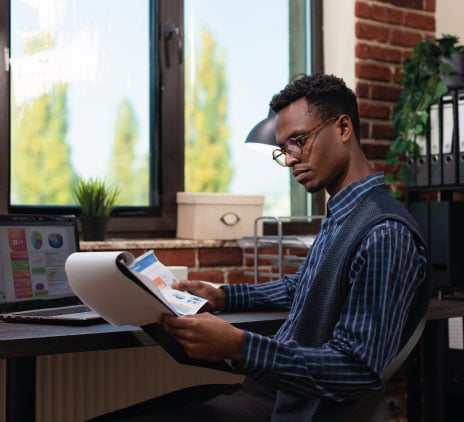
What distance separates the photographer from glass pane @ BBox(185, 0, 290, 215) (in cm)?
294

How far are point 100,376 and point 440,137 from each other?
60.2 inches

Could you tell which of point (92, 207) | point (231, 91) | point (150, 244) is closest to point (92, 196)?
point (92, 207)

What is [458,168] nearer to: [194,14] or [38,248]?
[194,14]

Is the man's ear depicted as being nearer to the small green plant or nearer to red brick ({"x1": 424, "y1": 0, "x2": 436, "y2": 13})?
the small green plant

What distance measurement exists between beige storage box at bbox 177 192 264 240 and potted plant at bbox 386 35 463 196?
0.61m

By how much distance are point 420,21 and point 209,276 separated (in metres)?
1.45

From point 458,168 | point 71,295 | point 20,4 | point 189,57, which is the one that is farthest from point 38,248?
point 458,168

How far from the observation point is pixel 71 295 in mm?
1904

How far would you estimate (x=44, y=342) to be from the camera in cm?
139

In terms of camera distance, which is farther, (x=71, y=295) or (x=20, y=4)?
(x=20, y=4)

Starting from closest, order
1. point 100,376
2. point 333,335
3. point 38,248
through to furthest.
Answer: point 333,335, point 38,248, point 100,376

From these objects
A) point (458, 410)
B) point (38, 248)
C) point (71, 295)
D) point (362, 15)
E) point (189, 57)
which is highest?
point (362, 15)

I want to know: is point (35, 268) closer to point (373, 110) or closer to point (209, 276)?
point (209, 276)

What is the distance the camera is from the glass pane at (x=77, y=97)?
2.61 metres
